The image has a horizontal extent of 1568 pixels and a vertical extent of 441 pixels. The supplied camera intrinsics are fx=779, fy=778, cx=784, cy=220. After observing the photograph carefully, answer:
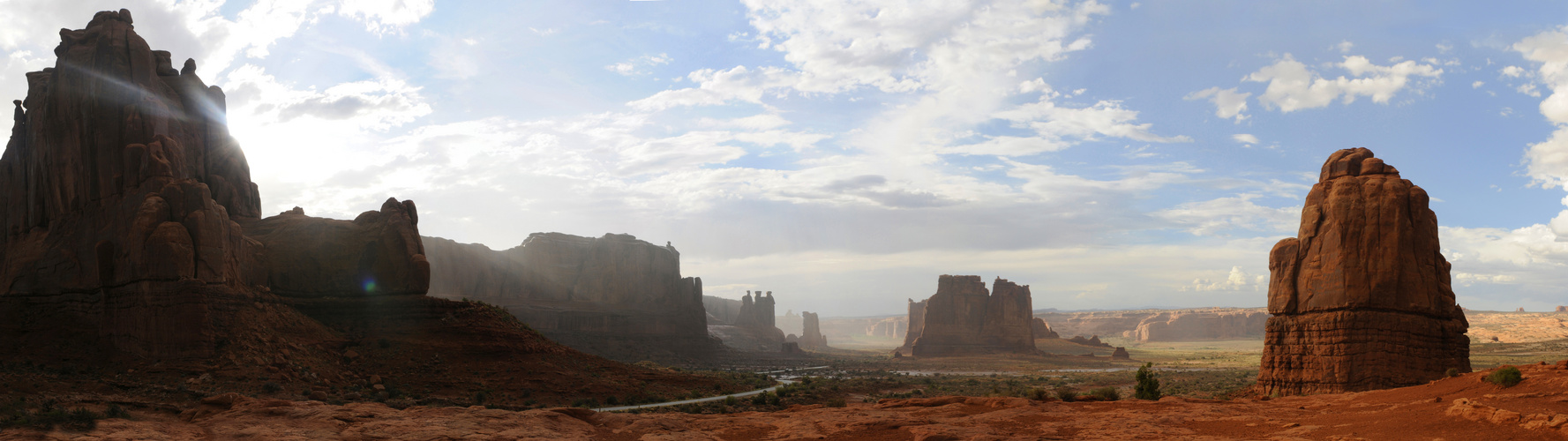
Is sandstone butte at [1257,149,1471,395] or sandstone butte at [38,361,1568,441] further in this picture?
sandstone butte at [1257,149,1471,395]

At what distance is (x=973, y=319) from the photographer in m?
123

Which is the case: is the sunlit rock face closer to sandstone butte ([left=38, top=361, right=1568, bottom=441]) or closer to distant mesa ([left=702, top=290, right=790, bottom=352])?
sandstone butte ([left=38, top=361, right=1568, bottom=441])

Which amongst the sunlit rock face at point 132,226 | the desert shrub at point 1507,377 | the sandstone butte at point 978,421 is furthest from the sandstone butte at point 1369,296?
the sunlit rock face at point 132,226

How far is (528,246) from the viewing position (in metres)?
110

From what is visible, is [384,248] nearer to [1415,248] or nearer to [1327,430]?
[1327,430]

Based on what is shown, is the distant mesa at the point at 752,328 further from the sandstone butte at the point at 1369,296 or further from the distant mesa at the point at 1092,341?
the sandstone butte at the point at 1369,296

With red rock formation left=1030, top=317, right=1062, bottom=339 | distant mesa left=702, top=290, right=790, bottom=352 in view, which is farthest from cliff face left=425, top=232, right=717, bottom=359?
red rock formation left=1030, top=317, right=1062, bottom=339

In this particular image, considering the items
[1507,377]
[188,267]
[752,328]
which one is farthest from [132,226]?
[752,328]

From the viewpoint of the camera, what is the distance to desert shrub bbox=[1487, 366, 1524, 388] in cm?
1623

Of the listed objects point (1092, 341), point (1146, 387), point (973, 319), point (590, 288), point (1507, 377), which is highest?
point (590, 288)

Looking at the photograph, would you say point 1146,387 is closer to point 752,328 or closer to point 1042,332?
point 1042,332

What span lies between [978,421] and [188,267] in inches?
1159

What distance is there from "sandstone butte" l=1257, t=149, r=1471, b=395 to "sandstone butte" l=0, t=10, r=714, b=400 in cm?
2795

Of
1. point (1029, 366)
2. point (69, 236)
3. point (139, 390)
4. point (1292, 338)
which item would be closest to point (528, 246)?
point (1029, 366)
